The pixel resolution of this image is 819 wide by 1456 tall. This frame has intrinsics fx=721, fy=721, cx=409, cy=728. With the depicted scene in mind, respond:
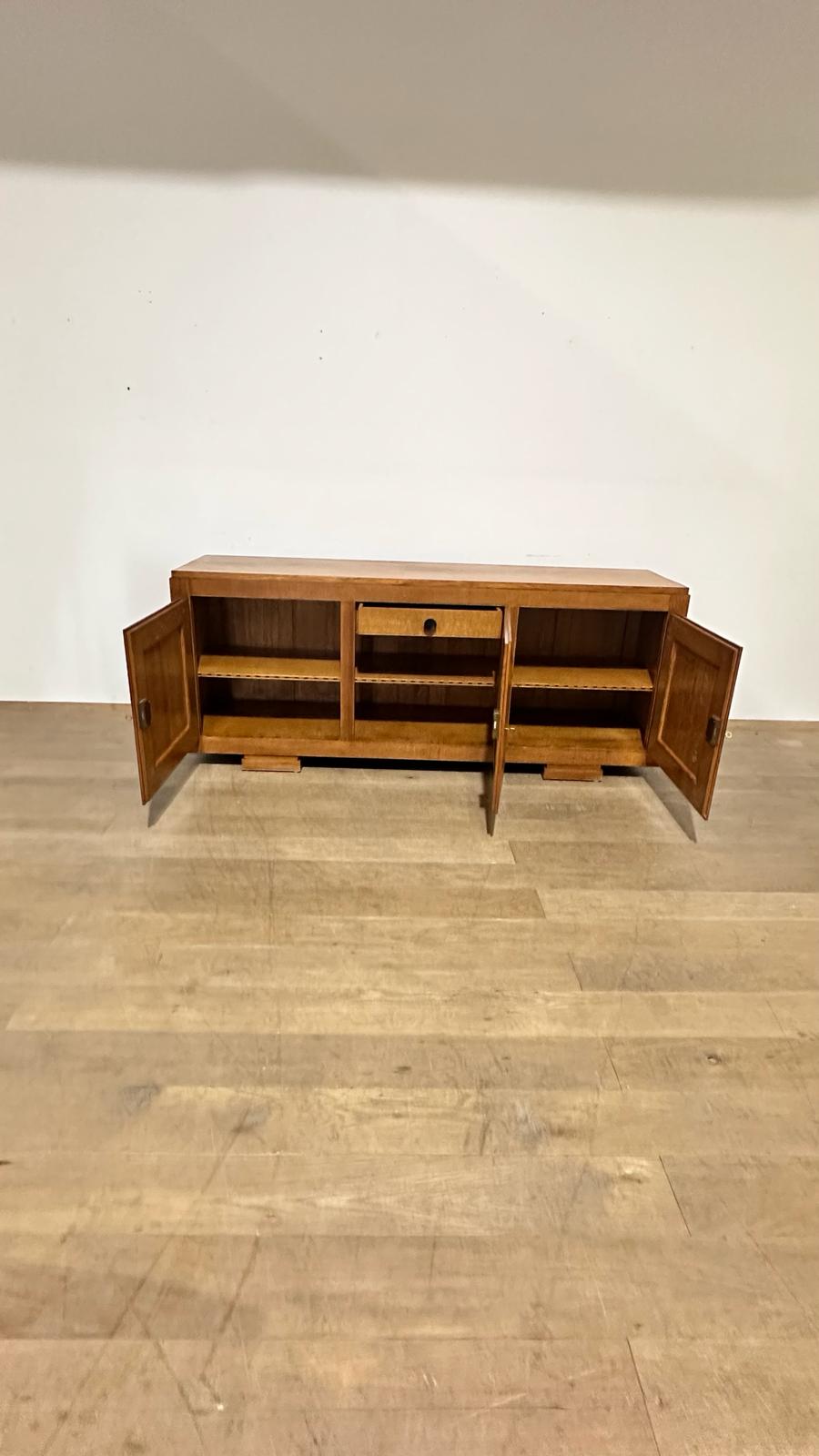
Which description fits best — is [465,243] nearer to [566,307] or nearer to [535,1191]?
[566,307]

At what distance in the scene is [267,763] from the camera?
252 cm

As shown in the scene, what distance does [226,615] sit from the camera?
2.65 meters

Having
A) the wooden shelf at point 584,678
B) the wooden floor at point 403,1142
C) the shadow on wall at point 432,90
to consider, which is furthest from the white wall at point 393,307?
the wooden floor at point 403,1142

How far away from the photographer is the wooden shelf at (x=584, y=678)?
2381 mm

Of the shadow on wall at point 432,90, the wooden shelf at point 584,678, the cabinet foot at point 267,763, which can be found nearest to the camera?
the shadow on wall at point 432,90

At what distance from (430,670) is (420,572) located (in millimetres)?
355

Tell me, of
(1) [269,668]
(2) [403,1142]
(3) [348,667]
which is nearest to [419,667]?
(3) [348,667]

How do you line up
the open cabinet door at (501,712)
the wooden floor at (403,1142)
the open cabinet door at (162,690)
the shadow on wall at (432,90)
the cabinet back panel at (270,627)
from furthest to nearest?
the cabinet back panel at (270,627) → the shadow on wall at (432,90) → the open cabinet door at (501,712) → the open cabinet door at (162,690) → the wooden floor at (403,1142)

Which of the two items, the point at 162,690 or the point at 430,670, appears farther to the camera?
the point at 430,670

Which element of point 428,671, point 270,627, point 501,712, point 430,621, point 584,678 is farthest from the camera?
point 270,627

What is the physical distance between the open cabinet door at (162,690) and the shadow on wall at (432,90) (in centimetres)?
158

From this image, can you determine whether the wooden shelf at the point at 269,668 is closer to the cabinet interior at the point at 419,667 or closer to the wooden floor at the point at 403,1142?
the cabinet interior at the point at 419,667

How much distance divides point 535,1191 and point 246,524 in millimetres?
2362

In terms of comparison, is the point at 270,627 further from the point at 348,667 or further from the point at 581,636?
the point at 581,636
